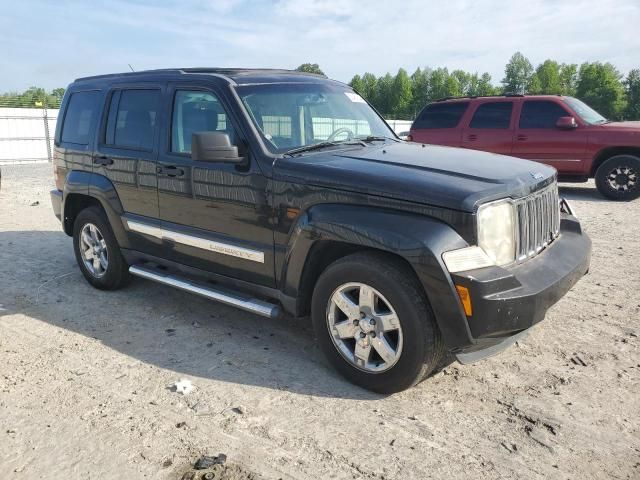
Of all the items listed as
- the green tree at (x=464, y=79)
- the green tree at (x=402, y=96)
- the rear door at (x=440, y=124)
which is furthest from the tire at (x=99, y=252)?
the green tree at (x=464, y=79)

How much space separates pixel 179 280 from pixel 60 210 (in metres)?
2.20

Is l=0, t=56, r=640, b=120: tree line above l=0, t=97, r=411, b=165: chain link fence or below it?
above

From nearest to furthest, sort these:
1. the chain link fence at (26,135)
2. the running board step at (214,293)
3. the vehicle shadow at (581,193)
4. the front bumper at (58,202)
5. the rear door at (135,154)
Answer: the running board step at (214,293)
the rear door at (135,154)
the front bumper at (58,202)
the vehicle shadow at (581,193)
the chain link fence at (26,135)

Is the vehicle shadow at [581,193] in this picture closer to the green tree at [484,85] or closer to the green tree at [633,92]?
the green tree at [633,92]

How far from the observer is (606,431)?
3.03 m

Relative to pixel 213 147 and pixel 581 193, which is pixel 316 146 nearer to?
pixel 213 147

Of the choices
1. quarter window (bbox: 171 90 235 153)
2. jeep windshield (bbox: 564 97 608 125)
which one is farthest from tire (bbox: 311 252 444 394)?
jeep windshield (bbox: 564 97 608 125)

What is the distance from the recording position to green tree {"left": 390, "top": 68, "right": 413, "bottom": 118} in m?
96.0

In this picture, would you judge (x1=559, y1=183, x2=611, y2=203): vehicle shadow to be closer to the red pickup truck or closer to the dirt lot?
the red pickup truck

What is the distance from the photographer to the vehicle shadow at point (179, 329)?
149 inches

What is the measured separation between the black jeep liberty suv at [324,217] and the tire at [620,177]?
6811 millimetres

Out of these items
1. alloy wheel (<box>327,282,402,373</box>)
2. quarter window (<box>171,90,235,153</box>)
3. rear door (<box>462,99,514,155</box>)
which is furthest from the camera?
rear door (<box>462,99,514,155</box>)

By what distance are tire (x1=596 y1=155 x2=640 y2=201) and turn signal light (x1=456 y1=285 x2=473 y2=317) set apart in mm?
8816

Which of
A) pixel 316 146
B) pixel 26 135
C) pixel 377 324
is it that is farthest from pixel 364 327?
pixel 26 135
